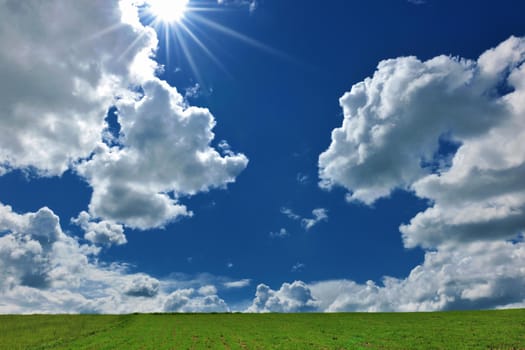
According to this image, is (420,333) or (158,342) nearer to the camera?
(158,342)

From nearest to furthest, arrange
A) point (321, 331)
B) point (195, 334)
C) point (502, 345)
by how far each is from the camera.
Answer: point (502, 345), point (195, 334), point (321, 331)

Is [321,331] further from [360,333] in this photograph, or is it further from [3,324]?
[3,324]

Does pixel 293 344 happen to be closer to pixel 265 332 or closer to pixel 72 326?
pixel 265 332

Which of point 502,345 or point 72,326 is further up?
point 72,326

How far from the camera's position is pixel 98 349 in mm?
40906

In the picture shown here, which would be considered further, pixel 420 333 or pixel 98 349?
pixel 420 333

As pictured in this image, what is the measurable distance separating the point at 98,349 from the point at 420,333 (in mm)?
41132

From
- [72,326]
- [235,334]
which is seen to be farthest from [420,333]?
[72,326]

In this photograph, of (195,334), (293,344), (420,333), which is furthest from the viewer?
(195,334)

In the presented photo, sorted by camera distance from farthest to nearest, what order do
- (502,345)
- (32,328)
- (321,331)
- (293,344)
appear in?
(32,328)
(321,331)
(293,344)
(502,345)

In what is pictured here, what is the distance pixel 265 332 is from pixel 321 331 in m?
8.86

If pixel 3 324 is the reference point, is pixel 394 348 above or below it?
below

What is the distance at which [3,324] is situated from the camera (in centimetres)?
6762

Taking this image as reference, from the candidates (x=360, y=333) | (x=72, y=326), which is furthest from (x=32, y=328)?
(x=360, y=333)
